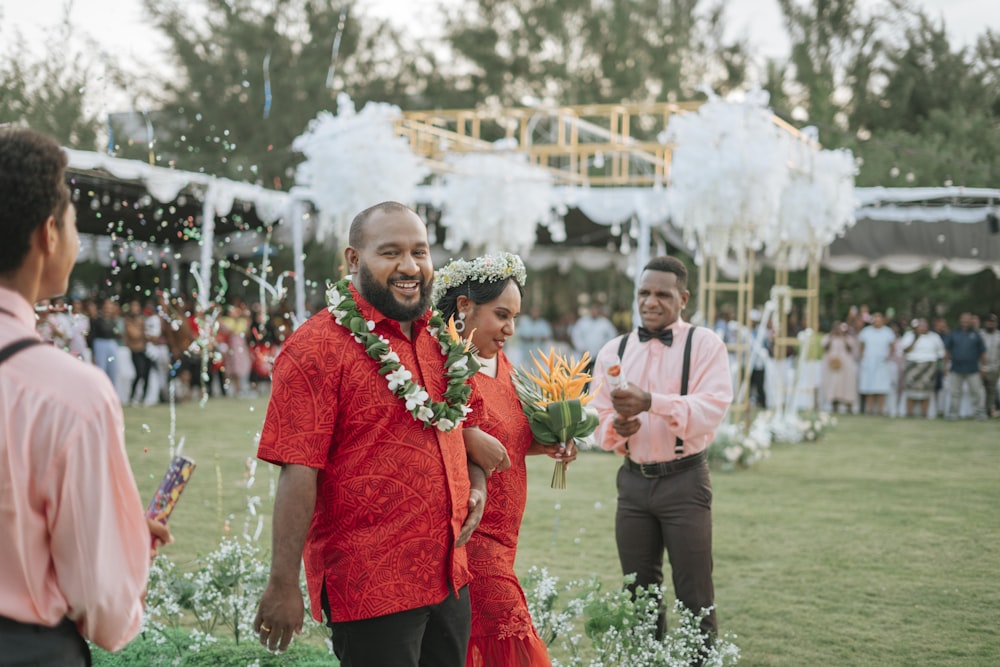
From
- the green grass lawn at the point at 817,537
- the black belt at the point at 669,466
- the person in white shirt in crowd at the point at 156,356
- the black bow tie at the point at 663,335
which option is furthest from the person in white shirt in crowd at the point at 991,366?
the black belt at the point at 669,466

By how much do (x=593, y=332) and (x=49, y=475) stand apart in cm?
2183

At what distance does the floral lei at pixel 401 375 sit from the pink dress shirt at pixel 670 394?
1.82m

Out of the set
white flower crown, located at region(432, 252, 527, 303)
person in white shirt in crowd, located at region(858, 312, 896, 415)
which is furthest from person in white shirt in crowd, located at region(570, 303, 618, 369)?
white flower crown, located at region(432, 252, 527, 303)

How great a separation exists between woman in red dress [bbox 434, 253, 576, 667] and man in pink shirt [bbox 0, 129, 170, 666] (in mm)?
1801

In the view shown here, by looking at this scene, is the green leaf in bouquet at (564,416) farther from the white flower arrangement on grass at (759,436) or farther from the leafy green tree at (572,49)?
the leafy green tree at (572,49)

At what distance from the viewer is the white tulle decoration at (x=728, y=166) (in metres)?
12.5

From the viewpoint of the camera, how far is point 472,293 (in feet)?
13.8

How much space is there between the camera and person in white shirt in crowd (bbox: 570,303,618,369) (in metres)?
23.6

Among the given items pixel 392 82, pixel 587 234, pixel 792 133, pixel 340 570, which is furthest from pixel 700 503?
pixel 392 82

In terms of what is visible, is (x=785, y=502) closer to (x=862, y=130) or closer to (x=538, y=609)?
(x=538, y=609)

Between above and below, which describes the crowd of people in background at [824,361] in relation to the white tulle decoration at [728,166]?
below

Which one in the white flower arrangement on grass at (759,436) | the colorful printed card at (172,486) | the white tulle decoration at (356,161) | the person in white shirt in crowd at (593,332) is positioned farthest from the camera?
the person in white shirt in crowd at (593,332)

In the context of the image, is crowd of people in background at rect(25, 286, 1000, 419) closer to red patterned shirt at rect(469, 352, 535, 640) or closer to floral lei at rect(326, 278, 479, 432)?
red patterned shirt at rect(469, 352, 535, 640)

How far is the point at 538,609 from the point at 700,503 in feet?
3.08
